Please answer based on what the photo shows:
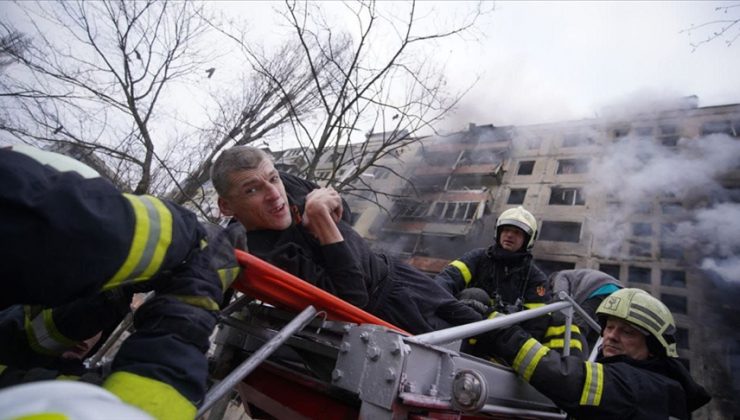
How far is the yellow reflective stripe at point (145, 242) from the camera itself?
0.85 metres

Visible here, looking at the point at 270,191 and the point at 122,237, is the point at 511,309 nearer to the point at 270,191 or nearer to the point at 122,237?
the point at 270,191

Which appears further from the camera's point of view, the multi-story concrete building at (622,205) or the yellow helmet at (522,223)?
the multi-story concrete building at (622,205)

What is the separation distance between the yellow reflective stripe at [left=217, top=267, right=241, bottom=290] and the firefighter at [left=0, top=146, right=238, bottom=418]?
0.06 metres

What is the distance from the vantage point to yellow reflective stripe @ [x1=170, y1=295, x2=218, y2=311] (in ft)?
3.43

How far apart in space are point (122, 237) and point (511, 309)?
3.00m

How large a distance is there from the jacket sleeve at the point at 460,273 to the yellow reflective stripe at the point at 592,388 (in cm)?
168

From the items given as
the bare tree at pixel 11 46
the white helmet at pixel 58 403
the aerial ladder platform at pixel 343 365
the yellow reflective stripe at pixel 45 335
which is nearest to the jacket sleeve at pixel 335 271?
the aerial ladder platform at pixel 343 365

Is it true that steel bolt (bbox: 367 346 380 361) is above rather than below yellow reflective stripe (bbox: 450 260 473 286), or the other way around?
below

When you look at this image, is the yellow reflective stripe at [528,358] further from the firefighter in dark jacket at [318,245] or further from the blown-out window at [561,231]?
the blown-out window at [561,231]

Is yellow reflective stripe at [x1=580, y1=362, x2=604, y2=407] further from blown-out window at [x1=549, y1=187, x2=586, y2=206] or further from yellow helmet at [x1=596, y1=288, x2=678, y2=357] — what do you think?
blown-out window at [x1=549, y1=187, x2=586, y2=206]

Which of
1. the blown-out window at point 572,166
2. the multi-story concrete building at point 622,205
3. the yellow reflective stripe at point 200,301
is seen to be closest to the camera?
the yellow reflective stripe at point 200,301

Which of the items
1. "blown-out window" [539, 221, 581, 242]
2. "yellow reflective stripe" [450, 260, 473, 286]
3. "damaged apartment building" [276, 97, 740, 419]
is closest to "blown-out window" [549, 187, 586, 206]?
"damaged apartment building" [276, 97, 740, 419]

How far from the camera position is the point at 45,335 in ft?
4.43

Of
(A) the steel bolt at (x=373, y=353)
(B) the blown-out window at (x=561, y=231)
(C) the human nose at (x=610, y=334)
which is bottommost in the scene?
(A) the steel bolt at (x=373, y=353)
